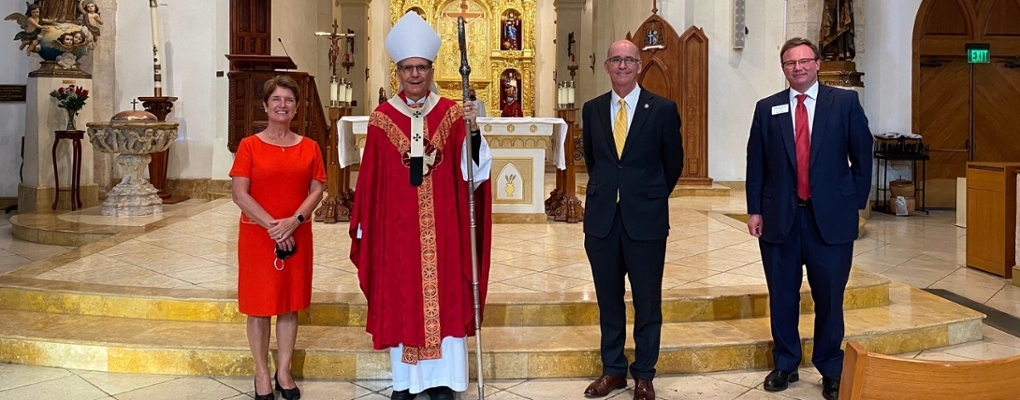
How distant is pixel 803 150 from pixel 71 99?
792 cm

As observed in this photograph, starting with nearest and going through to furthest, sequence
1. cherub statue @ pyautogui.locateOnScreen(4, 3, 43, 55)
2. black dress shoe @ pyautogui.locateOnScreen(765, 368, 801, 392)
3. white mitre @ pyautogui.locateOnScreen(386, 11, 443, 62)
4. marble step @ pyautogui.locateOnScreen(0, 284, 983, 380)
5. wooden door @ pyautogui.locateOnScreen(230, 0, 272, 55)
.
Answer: white mitre @ pyautogui.locateOnScreen(386, 11, 443, 62)
black dress shoe @ pyautogui.locateOnScreen(765, 368, 801, 392)
marble step @ pyautogui.locateOnScreen(0, 284, 983, 380)
cherub statue @ pyautogui.locateOnScreen(4, 3, 43, 55)
wooden door @ pyautogui.locateOnScreen(230, 0, 272, 55)

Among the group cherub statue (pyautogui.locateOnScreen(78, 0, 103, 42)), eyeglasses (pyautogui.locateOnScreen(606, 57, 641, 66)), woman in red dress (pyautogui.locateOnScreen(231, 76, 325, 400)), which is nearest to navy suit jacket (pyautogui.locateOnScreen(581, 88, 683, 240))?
eyeglasses (pyautogui.locateOnScreen(606, 57, 641, 66))

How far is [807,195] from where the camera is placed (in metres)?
3.57

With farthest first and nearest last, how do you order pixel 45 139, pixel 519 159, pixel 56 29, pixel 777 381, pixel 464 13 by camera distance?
pixel 464 13 → pixel 45 139 → pixel 56 29 → pixel 519 159 → pixel 777 381

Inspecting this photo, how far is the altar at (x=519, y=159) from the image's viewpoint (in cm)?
742

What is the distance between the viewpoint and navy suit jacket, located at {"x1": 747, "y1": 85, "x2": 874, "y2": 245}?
3520mm

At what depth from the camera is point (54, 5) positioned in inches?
348

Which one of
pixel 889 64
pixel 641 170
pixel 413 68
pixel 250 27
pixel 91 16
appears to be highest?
pixel 250 27

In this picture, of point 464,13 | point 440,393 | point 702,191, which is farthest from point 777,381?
point 464,13

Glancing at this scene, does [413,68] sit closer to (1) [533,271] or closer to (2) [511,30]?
(1) [533,271]

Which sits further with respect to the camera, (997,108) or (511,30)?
(511,30)

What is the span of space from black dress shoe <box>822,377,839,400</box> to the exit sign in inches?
355

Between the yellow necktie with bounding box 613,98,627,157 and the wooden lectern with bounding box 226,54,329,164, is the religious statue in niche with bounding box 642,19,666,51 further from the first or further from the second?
the yellow necktie with bounding box 613,98,627,157

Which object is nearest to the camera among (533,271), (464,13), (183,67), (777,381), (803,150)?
(803,150)
